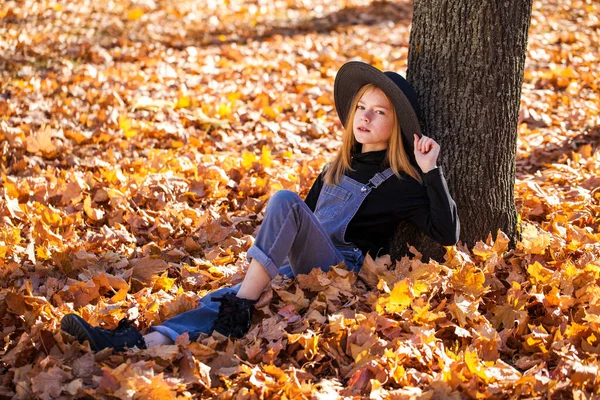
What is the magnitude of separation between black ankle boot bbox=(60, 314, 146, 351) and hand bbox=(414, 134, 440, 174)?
59.2 inches

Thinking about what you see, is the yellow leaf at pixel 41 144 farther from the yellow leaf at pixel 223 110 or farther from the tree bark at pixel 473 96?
the tree bark at pixel 473 96

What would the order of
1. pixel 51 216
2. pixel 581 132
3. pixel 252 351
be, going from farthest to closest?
pixel 581 132, pixel 51 216, pixel 252 351

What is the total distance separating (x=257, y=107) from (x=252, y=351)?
4.17 metres

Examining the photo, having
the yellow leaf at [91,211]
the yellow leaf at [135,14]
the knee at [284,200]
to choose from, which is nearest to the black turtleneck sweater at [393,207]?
the knee at [284,200]

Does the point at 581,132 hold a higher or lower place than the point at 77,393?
higher

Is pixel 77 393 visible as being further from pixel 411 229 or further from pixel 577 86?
pixel 577 86

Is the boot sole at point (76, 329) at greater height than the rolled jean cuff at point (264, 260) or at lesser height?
lesser

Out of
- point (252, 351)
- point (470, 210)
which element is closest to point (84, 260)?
point (252, 351)

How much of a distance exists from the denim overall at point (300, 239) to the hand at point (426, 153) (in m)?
0.20

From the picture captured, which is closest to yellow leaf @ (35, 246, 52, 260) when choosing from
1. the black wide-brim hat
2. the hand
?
the black wide-brim hat

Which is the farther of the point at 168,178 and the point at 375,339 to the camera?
the point at 168,178

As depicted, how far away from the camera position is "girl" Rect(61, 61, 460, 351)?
3012mm

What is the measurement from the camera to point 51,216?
4062 mm

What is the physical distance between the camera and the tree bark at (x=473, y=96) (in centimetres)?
341
